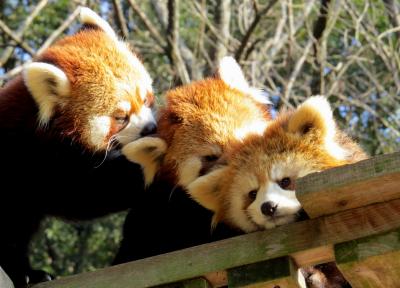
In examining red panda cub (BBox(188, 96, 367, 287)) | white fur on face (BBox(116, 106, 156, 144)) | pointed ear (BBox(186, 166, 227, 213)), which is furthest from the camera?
white fur on face (BBox(116, 106, 156, 144))

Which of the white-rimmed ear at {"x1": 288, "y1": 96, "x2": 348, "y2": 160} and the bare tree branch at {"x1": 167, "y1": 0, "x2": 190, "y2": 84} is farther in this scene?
the bare tree branch at {"x1": 167, "y1": 0, "x2": 190, "y2": 84}

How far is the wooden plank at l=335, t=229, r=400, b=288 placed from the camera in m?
2.32

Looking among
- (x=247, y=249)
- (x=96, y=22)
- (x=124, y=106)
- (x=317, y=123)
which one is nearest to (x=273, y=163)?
(x=317, y=123)

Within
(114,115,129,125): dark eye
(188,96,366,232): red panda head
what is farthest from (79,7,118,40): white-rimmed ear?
(188,96,366,232): red panda head

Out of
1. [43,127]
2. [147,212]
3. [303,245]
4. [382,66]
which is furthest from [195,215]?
[382,66]

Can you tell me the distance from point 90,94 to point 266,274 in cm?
178

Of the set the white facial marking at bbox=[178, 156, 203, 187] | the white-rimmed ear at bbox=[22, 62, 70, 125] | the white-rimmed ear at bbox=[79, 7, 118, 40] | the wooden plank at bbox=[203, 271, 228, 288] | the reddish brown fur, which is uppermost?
the white-rimmed ear at bbox=[79, 7, 118, 40]

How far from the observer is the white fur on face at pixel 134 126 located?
12.3ft

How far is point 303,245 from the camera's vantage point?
94.7 inches

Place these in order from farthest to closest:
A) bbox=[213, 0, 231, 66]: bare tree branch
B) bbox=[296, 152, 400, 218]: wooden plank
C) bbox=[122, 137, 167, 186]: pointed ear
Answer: bbox=[213, 0, 231, 66]: bare tree branch → bbox=[122, 137, 167, 186]: pointed ear → bbox=[296, 152, 400, 218]: wooden plank

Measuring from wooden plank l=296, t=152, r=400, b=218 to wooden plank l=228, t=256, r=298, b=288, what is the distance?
0.21 metres

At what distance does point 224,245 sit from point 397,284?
60 cm

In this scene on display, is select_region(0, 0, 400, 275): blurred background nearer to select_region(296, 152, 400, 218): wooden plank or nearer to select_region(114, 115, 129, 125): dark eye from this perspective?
select_region(114, 115, 129, 125): dark eye

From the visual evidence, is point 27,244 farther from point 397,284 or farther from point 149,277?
point 397,284
